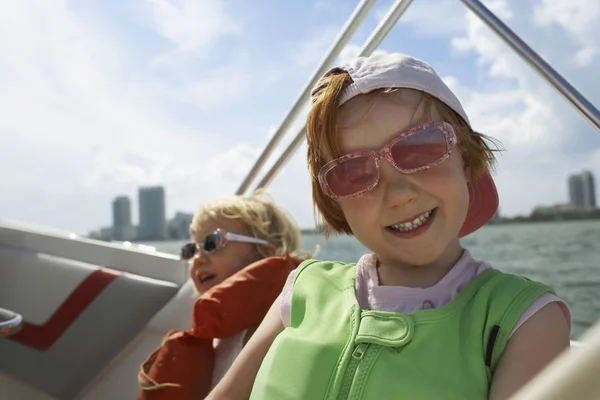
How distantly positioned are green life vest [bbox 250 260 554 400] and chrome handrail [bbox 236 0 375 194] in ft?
3.20

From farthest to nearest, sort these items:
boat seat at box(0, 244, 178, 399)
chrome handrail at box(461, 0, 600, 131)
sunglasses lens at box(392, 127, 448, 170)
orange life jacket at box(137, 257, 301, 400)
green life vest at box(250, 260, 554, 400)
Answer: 1. boat seat at box(0, 244, 178, 399)
2. orange life jacket at box(137, 257, 301, 400)
3. chrome handrail at box(461, 0, 600, 131)
4. sunglasses lens at box(392, 127, 448, 170)
5. green life vest at box(250, 260, 554, 400)

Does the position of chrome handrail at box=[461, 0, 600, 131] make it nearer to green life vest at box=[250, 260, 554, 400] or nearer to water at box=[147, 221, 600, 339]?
green life vest at box=[250, 260, 554, 400]

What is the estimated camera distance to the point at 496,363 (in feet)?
2.62

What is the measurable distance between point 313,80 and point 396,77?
0.87 meters

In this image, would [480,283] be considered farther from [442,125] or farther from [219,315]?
[219,315]

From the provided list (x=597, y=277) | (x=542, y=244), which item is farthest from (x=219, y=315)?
(x=542, y=244)

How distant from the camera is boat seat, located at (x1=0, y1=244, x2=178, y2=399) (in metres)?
2.16

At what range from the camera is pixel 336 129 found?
3.16ft

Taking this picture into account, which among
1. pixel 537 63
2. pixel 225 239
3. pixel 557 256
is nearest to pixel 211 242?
pixel 225 239

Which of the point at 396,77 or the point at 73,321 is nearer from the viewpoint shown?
the point at 396,77

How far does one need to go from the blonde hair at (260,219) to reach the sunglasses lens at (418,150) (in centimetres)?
87

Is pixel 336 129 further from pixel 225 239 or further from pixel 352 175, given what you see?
pixel 225 239

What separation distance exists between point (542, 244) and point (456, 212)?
100 feet

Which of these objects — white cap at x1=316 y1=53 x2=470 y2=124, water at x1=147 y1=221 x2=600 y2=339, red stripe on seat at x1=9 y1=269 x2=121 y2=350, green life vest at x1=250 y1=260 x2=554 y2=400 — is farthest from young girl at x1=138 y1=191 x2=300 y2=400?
water at x1=147 y1=221 x2=600 y2=339
